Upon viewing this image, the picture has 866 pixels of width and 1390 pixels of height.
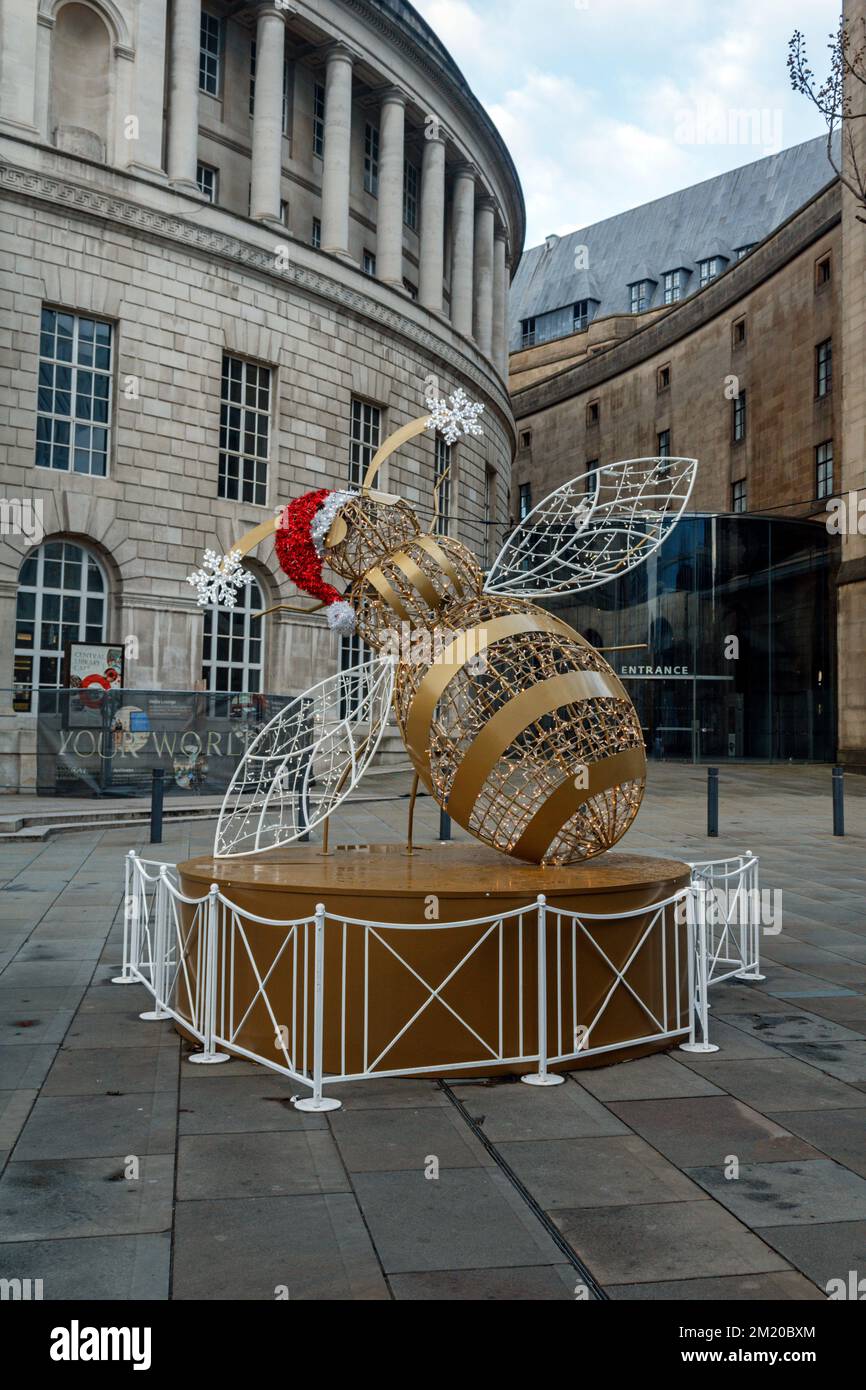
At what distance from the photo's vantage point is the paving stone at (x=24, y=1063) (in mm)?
6125

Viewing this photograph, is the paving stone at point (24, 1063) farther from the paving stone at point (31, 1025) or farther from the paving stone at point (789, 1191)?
the paving stone at point (789, 1191)

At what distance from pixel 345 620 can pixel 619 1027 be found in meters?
3.08

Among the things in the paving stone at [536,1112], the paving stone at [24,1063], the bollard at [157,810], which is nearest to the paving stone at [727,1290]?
Answer: the paving stone at [536,1112]

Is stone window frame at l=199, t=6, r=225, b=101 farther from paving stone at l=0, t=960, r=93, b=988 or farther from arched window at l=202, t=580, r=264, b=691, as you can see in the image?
paving stone at l=0, t=960, r=93, b=988

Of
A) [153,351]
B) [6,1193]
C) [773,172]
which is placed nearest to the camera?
[6,1193]

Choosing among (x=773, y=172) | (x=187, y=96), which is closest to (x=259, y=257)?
(x=187, y=96)

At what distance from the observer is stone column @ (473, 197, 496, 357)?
42625 millimetres

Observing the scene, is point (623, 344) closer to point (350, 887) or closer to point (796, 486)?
point (796, 486)

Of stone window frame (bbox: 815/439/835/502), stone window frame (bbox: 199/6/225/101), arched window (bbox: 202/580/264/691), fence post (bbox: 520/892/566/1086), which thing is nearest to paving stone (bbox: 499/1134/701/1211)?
fence post (bbox: 520/892/566/1086)

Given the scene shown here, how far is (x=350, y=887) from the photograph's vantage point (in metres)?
6.43

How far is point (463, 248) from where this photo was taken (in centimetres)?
4031

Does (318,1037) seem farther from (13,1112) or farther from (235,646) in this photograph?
(235,646)

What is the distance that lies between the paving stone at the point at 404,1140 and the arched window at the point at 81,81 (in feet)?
87.2

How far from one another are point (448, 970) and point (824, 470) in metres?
38.7
